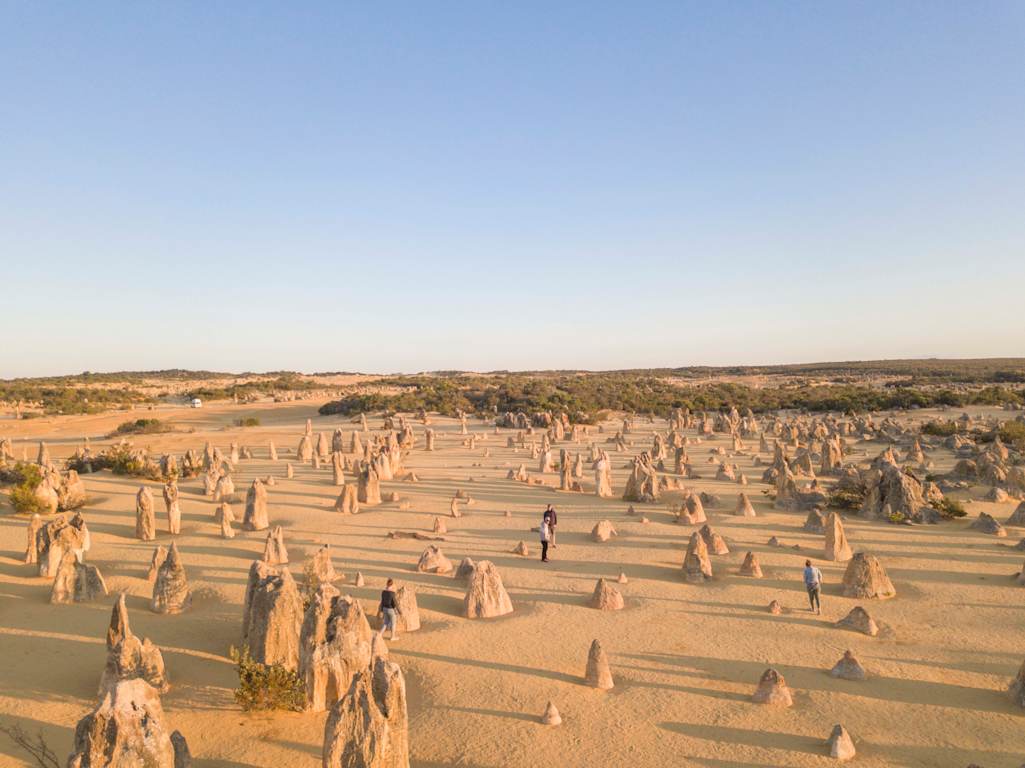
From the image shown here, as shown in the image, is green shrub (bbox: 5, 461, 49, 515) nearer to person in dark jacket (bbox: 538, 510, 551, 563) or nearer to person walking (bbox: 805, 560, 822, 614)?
person in dark jacket (bbox: 538, 510, 551, 563)

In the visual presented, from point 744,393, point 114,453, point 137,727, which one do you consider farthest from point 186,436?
point 744,393

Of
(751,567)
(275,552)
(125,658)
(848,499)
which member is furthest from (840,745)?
(848,499)

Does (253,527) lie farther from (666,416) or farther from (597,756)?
(666,416)

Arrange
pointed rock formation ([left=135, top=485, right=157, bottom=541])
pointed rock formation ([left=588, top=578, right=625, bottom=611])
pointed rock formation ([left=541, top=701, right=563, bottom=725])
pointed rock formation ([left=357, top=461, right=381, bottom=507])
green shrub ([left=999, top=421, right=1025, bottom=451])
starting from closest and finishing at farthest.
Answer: pointed rock formation ([left=541, top=701, right=563, bottom=725]) < pointed rock formation ([left=588, top=578, right=625, bottom=611]) < pointed rock formation ([left=135, top=485, right=157, bottom=541]) < pointed rock formation ([left=357, top=461, right=381, bottom=507]) < green shrub ([left=999, top=421, right=1025, bottom=451])

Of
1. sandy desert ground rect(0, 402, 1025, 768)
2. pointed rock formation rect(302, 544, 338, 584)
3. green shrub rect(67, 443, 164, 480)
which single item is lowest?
sandy desert ground rect(0, 402, 1025, 768)

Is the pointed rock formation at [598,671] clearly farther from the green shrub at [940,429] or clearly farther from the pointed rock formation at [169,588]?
the green shrub at [940,429]

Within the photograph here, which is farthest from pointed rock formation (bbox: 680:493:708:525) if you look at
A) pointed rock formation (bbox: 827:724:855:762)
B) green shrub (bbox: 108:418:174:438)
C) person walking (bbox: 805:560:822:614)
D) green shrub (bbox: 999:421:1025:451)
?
green shrub (bbox: 108:418:174:438)

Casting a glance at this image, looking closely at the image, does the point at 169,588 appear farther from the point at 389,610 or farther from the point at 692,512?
the point at 692,512
